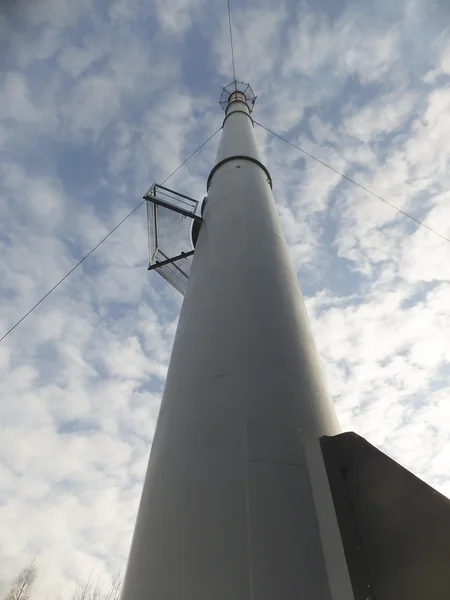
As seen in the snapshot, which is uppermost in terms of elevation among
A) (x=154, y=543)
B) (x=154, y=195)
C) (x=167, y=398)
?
(x=154, y=195)

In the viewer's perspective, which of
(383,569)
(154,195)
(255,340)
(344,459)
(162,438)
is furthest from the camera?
(154,195)

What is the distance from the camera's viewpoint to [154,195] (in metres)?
6.18

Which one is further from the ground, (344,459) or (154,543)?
(344,459)

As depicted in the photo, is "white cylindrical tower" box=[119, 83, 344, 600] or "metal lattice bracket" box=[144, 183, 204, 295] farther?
"metal lattice bracket" box=[144, 183, 204, 295]

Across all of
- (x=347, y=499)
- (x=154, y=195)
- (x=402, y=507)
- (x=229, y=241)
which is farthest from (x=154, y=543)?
(x=154, y=195)

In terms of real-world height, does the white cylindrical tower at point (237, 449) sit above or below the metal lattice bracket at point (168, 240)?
below

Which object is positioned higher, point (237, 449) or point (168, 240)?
point (168, 240)

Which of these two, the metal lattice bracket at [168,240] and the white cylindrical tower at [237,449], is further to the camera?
the metal lattice bracket at [168,240]

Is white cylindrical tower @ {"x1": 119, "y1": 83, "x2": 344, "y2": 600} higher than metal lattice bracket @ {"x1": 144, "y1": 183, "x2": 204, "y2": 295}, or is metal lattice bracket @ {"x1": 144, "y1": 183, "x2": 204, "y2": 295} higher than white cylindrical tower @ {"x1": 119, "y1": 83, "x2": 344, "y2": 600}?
metal lattice bracket @ {"x1": 144, "y1": 183, "x2": 204, "y2": 295}

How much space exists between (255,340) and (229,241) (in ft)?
4.53

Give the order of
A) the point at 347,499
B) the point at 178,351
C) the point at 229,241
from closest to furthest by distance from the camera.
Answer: the point at 347,499, the point at 178,351, the point at 229,241

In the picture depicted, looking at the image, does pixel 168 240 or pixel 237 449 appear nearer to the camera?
pixel 237 449

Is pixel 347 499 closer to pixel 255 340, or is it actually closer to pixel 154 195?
pixel 255 340

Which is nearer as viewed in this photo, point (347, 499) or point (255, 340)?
point (347, 499)
